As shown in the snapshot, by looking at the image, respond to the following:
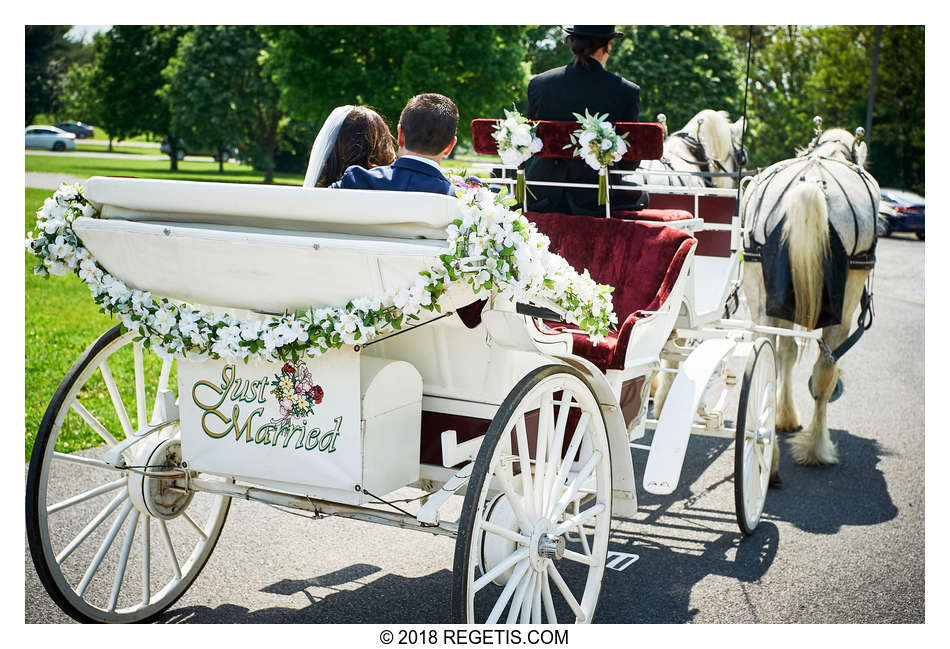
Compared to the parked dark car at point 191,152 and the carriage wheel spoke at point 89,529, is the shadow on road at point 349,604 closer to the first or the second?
the carriage wheel spoke at point 89,529

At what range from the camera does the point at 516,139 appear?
14.4 ft

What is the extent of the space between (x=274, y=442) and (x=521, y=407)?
81 cm

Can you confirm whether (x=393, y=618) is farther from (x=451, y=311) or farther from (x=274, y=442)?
(x=451, y=311)

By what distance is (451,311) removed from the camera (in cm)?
293

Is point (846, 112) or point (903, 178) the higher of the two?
point (846, 112)

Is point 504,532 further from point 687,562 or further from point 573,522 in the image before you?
point 687,562

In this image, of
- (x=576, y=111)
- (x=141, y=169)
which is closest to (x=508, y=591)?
(x=576, y=111)

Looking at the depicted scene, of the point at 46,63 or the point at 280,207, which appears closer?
the point at 280,207

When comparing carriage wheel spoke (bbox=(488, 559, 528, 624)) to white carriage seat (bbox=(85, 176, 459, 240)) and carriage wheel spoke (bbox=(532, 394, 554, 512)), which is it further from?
white carriage seat (bbox=(85, 176, 459, 240))

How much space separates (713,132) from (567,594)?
5.53 metres

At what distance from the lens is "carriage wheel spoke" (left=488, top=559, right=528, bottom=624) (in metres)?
2.83

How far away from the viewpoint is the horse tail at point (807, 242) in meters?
5.43

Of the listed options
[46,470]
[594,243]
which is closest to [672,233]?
[594,243]

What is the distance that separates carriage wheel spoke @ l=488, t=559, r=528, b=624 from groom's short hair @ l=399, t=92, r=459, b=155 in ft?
4.83
